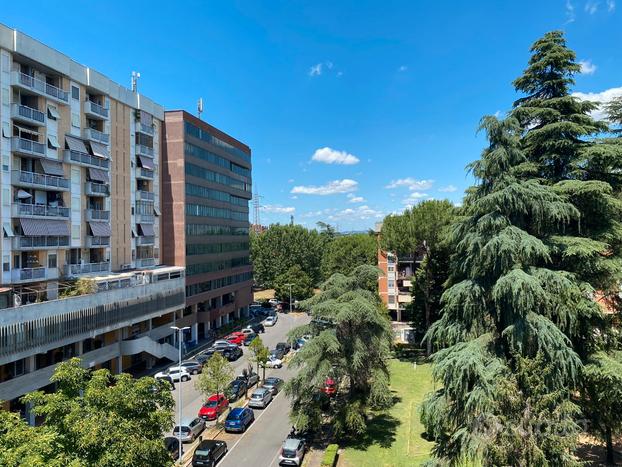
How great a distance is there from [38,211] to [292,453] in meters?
25.8

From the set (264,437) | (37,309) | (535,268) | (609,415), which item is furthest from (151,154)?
(609,415)

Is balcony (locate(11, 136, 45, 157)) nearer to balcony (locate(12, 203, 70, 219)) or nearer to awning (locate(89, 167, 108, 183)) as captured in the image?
balcony (locate(12, 203, 70, 219))

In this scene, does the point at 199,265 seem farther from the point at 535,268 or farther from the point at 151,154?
the point at 535,268

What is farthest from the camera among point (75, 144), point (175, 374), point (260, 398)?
point (175, 374)

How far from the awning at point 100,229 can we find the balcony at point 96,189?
2.74m

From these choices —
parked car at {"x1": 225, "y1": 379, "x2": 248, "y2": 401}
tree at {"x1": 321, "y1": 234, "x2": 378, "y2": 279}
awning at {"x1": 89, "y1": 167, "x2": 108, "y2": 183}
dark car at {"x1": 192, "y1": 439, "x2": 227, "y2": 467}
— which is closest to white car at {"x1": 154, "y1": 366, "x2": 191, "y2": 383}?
parked car at {"x1": 225, "y1": 379, "x2": 248, "y2": 401}

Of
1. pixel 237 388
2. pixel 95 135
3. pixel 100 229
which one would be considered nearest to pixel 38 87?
pixel 95 135

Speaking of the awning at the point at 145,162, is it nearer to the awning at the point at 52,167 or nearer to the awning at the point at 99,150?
the awning at the point at 99,150

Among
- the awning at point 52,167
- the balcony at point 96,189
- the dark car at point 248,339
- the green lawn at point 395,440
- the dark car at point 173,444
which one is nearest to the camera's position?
the green lawn at point 395,440

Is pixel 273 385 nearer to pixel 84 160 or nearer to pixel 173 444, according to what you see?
pixel 173 444

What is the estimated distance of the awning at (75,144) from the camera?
116ft

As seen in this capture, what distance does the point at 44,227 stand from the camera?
107ft

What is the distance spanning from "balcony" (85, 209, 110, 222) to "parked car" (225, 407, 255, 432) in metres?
21.9

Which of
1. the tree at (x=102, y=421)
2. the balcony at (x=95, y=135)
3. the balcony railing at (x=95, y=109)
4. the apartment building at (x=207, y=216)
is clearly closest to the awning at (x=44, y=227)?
the balcony at (x=95, y=135)
